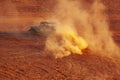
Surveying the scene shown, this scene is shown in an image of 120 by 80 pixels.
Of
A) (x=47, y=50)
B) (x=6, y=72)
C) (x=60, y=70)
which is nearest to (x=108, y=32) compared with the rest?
(x=47, y=50)

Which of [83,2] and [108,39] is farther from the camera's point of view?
[83,2]

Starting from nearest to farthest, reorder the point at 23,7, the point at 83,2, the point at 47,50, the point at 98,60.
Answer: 1. the point at 98,60
2. the point at 47,50
3. the point at 23,7
4. the point at 83,2

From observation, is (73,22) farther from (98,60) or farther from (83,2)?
(83,2)

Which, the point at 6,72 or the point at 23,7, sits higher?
the point at 23,7

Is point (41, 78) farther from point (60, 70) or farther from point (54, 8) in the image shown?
point (54, 8)

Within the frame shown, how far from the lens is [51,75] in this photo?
426 inches

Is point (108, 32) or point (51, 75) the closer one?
point (51, 75)

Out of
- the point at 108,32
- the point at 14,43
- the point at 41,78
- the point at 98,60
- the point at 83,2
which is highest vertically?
the point at 83,2

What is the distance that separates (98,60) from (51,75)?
2.60 m

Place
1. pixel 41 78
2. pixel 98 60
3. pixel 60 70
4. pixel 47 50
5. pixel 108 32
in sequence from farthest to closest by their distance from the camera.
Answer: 1. pixel 108 32
2. pixel 47 50
3. pixel 98 60
4. pixel 60 70
5. pixel 41 78

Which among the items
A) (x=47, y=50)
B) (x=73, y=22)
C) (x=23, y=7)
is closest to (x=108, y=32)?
(x=73, y=22)

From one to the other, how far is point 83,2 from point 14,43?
16684 mm

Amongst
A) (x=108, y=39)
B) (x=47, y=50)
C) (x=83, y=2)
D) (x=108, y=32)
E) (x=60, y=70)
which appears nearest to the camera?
(x=60, y=70)

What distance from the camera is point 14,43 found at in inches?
563
